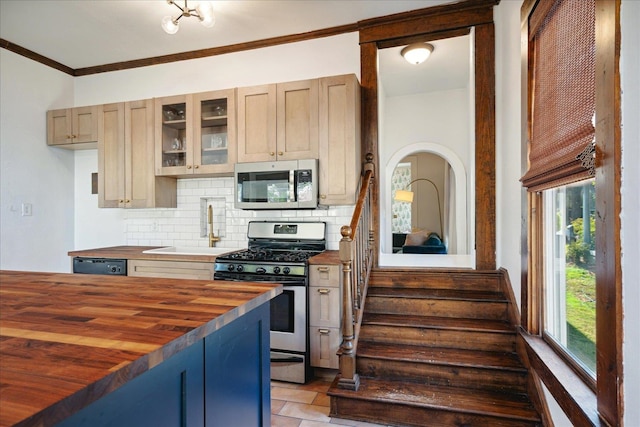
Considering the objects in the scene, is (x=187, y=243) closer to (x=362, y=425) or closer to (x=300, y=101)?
(x=300, y=101)

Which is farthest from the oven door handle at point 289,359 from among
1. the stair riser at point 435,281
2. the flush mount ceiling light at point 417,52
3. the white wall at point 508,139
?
the flush mount ceiling light at point 417,52

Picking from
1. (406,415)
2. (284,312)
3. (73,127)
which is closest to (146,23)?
(73,127)

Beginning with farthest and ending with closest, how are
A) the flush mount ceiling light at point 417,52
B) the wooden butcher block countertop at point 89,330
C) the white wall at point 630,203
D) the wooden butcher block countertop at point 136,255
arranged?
the flush mount ceiling light at point 417,52 < the wooden butcher block countertop at point 136,255 < the white wall at point 630,203 < the wooden butcher block countertop at point 89,330

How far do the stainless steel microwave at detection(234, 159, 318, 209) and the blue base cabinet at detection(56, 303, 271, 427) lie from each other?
1636 millimetres

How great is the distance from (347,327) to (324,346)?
0.38 m

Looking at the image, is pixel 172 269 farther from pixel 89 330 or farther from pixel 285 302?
pixel 89 330

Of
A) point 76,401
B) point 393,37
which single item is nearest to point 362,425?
point 76,401

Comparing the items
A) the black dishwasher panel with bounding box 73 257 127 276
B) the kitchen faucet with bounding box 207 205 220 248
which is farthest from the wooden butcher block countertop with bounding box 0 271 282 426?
the kitchen faucet with bounding box 207 205 220 248

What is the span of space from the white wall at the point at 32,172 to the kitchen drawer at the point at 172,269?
1.37 m

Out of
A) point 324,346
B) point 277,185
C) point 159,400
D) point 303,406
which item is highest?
point 277,185

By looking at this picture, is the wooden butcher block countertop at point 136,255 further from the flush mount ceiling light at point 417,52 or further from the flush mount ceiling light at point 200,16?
the flush mount ceiling light at point 417,52

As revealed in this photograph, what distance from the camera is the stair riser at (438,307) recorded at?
253 cm

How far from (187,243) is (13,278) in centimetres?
209

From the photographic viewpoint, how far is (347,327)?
2.32 m
